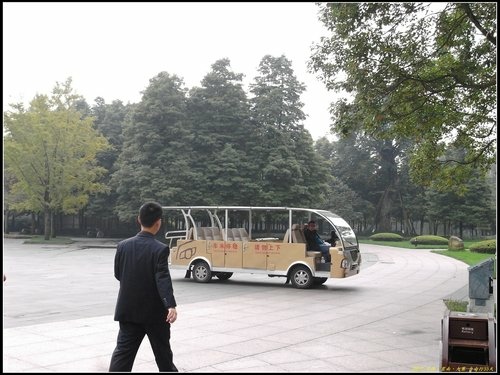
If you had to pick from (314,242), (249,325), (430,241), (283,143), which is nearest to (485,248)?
(430,241)

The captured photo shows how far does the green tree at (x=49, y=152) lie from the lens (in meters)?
37.2

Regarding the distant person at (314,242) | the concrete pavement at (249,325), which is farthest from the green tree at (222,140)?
the distant person at (314,242)

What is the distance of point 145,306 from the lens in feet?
16.1

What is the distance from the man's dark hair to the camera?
5176mm

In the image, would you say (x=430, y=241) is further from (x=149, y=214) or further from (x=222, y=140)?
(x=149, y=214)

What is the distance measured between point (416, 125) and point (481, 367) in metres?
8.20

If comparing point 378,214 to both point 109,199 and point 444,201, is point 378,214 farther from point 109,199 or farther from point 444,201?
point 109,199

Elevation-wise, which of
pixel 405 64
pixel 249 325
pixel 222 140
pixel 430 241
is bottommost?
pixel 249 325

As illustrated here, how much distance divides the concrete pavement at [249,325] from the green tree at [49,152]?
22254 mm

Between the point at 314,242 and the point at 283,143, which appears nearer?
the point at 314,242

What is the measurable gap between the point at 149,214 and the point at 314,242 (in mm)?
10353

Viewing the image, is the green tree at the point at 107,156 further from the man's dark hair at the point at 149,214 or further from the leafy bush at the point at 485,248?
the man's dark hair at the point at 149,214

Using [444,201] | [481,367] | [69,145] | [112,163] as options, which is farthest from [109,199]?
[481,367]

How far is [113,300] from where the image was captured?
477 inches
